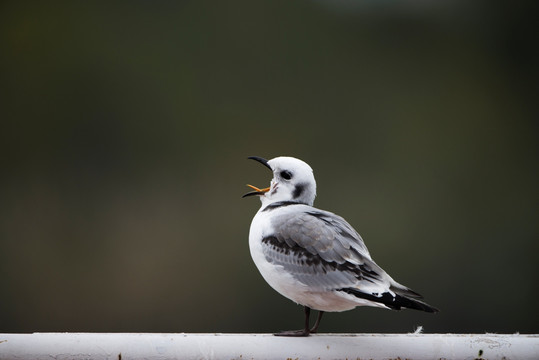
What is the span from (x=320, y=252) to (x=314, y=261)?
Result: 23 millimetres

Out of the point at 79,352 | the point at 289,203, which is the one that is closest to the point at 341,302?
the point at 289,203

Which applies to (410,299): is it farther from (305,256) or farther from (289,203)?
(289,203)

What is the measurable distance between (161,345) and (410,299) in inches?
17.7

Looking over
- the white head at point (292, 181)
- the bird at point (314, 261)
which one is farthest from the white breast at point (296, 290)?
the white head at point (292, 181)

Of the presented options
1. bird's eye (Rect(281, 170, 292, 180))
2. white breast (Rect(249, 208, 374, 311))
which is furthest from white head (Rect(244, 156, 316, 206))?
white breast (Rect(249, 208, 374, 311))

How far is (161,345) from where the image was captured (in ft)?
4.36

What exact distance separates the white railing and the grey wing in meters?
0.12

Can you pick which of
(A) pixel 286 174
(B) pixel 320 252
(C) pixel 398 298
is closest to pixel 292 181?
(A) pixel 286 174

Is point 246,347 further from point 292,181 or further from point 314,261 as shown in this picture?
point 292,181

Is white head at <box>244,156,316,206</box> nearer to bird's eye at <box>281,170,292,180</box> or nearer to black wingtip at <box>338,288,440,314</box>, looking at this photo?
bird's eye at <box>281,170,292,180</box>

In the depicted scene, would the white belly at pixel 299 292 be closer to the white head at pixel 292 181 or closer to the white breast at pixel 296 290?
the white breast at pixel 296 290

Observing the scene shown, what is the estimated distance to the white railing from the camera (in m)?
1.32

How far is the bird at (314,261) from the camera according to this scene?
4.64 ft

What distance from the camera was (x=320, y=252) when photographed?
150 centimetres
